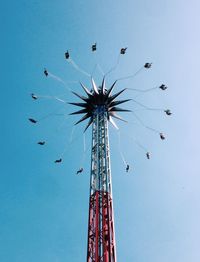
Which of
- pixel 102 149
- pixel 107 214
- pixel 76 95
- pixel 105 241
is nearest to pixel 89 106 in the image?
pixel 76 95

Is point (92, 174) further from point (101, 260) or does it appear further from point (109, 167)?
point (101, 260)

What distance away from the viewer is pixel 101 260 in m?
23.4

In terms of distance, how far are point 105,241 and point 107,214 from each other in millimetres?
2193

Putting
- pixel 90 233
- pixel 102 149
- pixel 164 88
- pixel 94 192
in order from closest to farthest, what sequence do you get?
1. pixel 90 233
2. pixel 94 192
3. pixel 102 149
4. pixel 164 88

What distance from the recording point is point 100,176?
2808 centimetres

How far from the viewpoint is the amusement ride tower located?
24234 millimetres

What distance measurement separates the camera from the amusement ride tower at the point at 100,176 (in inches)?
954

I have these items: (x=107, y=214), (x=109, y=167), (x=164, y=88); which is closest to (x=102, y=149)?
(x=109, y=167)

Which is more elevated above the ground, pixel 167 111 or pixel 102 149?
pixel 167 111

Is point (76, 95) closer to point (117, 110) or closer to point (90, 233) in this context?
point (117, 110)

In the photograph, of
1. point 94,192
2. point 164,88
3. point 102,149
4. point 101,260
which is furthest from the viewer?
point 164,88

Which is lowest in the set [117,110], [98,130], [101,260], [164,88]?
[101,260]

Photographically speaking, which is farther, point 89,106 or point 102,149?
point 89,106

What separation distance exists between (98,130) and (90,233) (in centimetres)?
927
